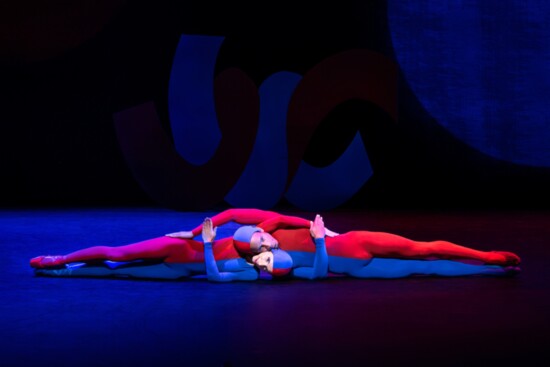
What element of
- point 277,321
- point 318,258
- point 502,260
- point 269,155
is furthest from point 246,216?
point 269,155

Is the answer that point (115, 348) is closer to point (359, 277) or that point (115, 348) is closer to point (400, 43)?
point (359, 277)

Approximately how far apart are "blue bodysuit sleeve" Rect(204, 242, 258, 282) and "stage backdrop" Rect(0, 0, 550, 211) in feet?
12.6

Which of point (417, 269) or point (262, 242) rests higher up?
point (262, 242)

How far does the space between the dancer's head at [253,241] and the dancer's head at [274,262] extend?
0.10ft

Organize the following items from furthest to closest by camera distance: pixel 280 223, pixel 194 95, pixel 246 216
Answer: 1. pixel 194 95
2. pixel 246 216
3. pixel 280 223

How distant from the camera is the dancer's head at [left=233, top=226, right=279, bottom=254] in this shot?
3.56 metres

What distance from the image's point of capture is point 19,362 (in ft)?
7.84

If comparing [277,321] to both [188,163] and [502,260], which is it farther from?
[188,163]

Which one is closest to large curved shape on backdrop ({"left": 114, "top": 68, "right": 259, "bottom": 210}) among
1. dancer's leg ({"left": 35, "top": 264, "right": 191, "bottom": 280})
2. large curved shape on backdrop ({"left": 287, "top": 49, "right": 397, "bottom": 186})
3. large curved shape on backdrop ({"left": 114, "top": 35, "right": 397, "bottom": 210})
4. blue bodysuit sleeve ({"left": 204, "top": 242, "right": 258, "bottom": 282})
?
large curved shape on backdrop ({"left": 114, "top": 35, "right": 397, "bottom": 210})

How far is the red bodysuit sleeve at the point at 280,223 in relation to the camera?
375 cm

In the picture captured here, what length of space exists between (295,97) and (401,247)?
14.1 ft

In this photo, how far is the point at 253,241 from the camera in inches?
140

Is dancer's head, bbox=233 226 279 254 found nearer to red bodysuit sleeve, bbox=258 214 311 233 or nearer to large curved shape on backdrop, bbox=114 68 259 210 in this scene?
red bodysuit sleeve, bbox=258 214 311 233

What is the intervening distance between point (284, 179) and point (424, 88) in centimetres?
209
